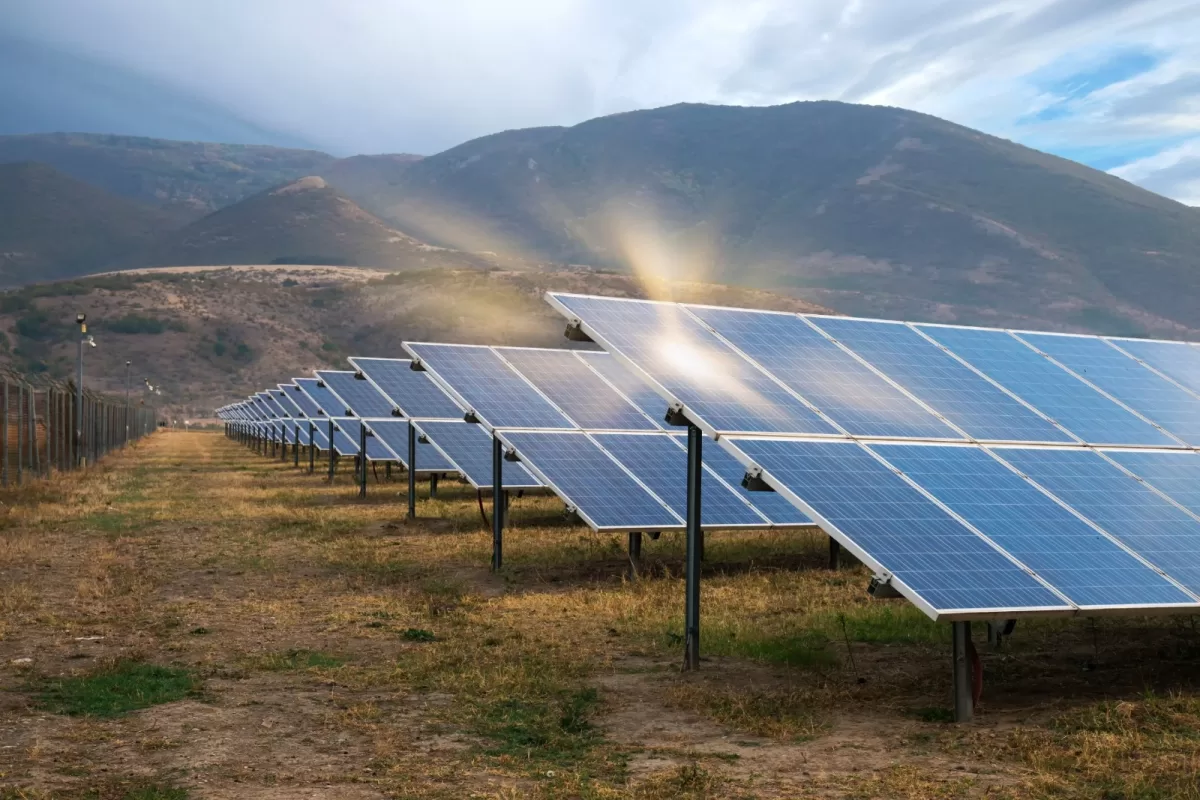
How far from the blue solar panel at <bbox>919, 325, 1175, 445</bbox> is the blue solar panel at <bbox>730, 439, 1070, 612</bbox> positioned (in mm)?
3272

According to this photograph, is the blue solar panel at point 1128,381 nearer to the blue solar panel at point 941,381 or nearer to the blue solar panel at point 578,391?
the blue solar panel at point 941,381

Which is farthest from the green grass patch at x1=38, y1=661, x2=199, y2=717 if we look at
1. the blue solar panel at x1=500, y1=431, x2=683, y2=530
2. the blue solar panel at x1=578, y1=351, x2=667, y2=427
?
the blue solar panel at x1=578, y1=351, x2=667, y2=427

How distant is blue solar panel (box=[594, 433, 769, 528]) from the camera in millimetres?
16641

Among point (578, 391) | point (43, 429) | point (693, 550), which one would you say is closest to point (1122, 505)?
point (693, 550)

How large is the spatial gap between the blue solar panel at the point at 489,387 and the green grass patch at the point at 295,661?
22.6 feet

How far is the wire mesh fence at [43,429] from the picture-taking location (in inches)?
1166

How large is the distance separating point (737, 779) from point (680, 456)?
10870 millimetres

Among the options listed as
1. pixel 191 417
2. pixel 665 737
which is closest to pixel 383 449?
pixel 665 737

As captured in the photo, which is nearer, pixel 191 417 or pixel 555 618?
pixel 555 618

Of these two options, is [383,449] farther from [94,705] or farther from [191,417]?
[191,417]

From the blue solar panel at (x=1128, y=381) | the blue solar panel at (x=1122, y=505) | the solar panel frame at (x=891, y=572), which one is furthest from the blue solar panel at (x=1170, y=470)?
the solar panel frame at (x=891, y=572)

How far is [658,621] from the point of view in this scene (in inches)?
548

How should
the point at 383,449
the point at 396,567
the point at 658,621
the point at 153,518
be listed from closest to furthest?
the point at 658,621
the point at 396,567
the point at 153,518
the point at 383,449

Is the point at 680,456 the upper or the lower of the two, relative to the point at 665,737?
upper
